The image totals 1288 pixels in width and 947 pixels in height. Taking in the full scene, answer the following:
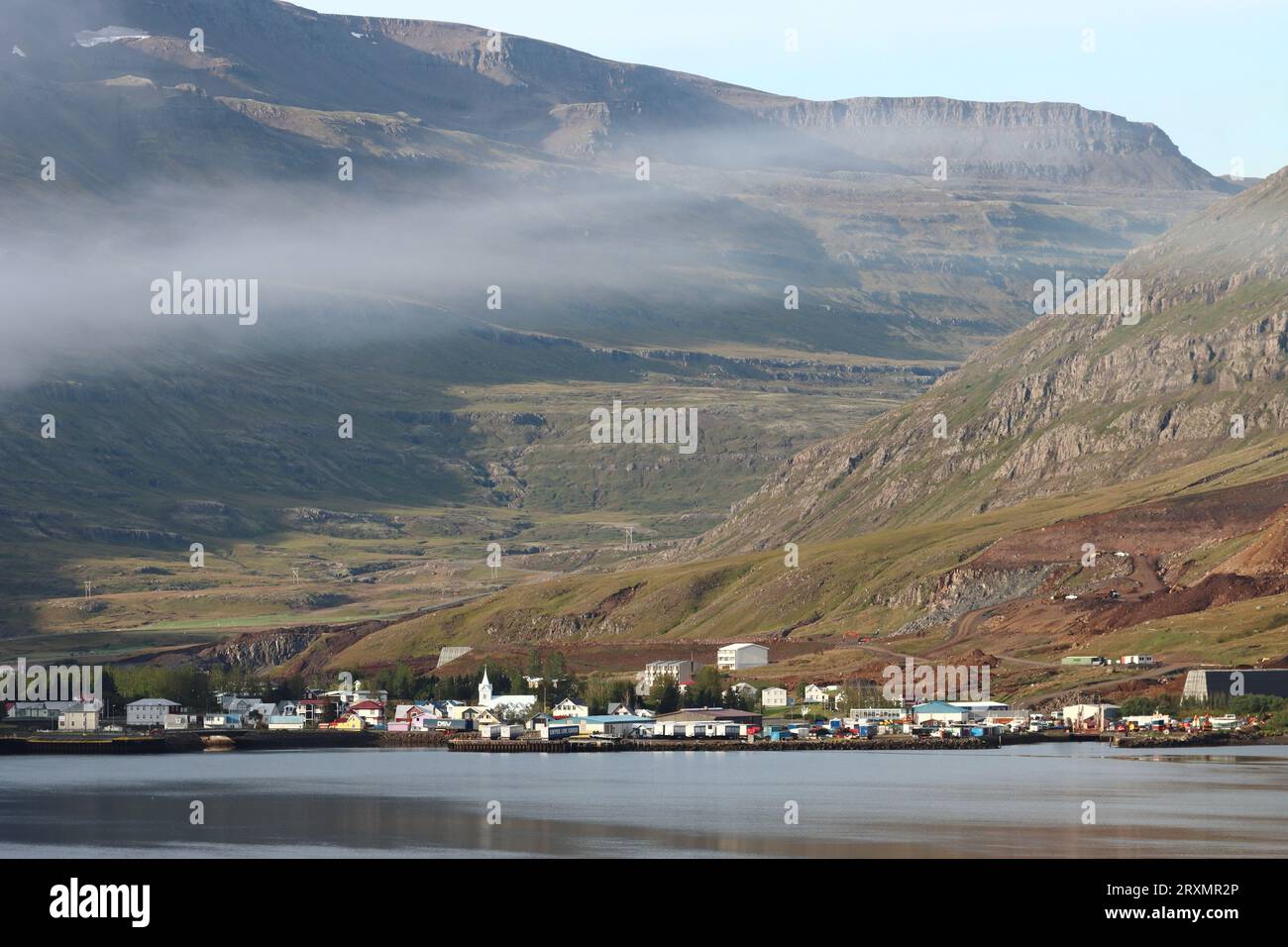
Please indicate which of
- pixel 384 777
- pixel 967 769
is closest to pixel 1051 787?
pixel 967 769
